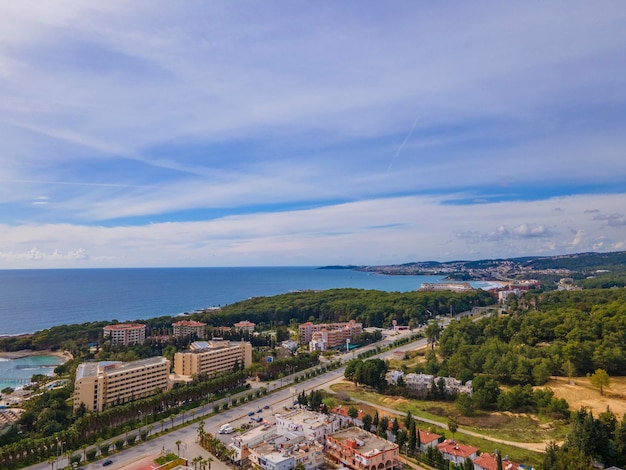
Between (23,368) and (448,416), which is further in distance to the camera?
(23,368)

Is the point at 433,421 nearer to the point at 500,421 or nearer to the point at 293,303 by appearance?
the point at 500,421

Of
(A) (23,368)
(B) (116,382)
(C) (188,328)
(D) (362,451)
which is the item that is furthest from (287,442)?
(C) (188,328)

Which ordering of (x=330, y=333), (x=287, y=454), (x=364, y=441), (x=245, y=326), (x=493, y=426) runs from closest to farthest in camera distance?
(x=287, y=454)
(x=364, y=441)
(x=493, y=426)
(x=330, y=333)
(x=245, y=326)

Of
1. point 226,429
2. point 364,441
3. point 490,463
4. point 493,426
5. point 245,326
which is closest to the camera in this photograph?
point 490,463

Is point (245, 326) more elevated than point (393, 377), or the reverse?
point (245, 326)

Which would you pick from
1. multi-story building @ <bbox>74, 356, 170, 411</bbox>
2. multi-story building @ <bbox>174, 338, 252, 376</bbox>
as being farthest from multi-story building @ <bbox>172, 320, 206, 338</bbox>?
multi-story building @ <bbox>74, 356, 170, 411</bbox>

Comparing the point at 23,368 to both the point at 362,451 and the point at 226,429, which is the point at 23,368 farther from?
the point at 362,451

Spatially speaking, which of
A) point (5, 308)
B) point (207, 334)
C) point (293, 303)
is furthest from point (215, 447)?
point (5, 308)
